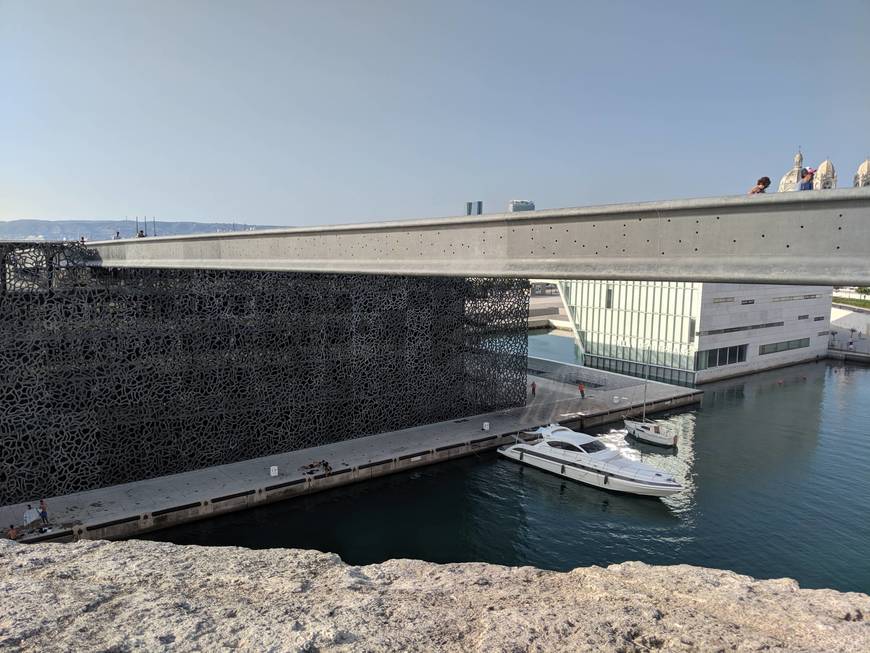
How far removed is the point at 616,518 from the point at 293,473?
1205cm

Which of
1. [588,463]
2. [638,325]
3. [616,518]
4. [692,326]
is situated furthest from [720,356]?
[616,518]

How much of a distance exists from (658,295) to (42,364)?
35909mm

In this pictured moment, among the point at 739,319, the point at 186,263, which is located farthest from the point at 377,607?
the point at 739,319

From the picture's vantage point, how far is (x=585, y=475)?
2319cm

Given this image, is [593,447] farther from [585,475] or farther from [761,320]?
[761,320]

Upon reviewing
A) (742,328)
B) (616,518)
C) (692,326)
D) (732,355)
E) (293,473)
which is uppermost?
(692,326)

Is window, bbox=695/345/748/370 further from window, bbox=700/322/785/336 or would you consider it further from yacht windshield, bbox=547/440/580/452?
yacht windshield, bbox=547/440/580/452

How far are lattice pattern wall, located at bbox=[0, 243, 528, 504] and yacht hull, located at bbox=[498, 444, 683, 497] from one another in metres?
4.97

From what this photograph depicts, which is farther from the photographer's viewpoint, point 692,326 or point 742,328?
point 742,328

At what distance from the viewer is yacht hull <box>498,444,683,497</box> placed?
21641 millimetres

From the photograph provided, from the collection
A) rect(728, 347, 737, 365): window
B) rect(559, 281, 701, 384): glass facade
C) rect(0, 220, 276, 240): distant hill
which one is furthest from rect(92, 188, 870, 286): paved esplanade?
rect(0, 220, 276, 240): distant hill

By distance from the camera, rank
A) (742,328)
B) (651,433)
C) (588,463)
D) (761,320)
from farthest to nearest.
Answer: (761,320) < (742,328) < (651,433) < (588,463)

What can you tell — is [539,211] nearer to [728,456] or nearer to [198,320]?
[198,320]

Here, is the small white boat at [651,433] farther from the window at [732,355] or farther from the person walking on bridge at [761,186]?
the person walking on bridge at [761,186]
